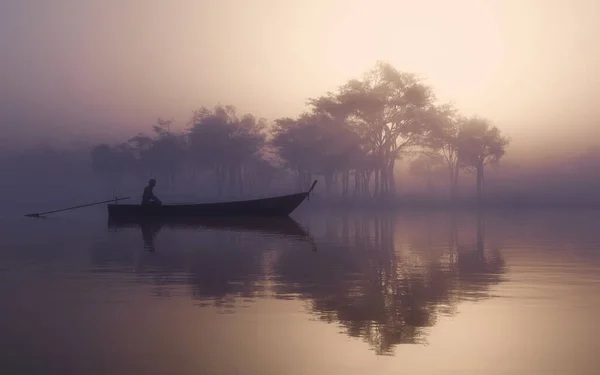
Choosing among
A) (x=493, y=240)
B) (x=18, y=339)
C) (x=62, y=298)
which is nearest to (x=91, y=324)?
(x=18, y=339)

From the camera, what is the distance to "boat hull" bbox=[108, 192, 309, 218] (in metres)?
43.9

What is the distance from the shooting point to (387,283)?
1427 cm

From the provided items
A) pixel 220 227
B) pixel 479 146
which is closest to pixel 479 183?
pixel 479 146

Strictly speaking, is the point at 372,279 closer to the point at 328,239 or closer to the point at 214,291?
the point at 214,291

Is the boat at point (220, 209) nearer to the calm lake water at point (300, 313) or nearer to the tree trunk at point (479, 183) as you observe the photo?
the calm lake water at point (300, 313)

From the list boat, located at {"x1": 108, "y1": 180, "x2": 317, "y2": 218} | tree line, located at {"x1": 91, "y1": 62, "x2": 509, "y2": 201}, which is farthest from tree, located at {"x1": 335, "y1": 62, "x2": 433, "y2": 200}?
boat, located at {"x1": 108, "y1": 180, "x2": 317, "y2": 218}

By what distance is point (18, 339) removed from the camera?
8922 mm

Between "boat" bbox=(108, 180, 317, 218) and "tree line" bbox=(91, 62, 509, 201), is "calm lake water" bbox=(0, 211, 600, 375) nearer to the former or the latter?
"boat" bbox=(108, 180, 317, 218)

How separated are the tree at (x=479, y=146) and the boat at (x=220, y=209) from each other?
50130 millimetres

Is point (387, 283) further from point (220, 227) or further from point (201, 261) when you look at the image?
point (220, 227)

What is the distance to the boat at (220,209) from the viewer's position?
43884 mm

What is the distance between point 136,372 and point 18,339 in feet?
7.77

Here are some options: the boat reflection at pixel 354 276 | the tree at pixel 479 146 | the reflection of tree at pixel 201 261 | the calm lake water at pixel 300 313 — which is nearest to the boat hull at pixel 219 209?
the reflection of tree at pixel 201 261

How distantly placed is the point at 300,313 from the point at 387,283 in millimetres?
3942
